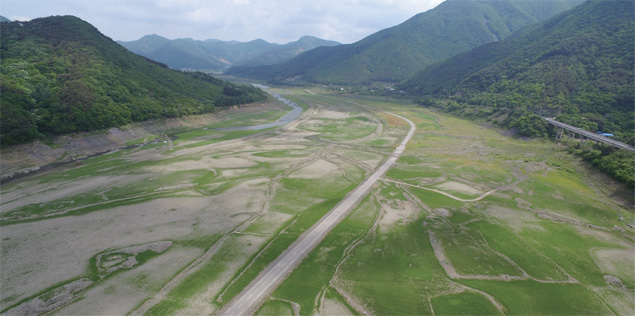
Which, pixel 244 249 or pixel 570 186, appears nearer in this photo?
pixel 244 249

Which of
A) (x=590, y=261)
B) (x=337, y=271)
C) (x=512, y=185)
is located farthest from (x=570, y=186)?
(x=337, y=271)

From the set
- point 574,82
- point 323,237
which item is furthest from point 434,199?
point 574,82

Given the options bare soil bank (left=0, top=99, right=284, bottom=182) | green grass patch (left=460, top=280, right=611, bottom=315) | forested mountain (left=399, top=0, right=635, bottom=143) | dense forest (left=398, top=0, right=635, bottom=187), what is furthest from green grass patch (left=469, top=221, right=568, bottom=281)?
bare soil bank (left=0, top=99, right=284, bottom=182)

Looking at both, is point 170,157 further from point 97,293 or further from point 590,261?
point 590,261

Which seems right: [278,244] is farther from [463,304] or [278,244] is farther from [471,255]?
[471,255]

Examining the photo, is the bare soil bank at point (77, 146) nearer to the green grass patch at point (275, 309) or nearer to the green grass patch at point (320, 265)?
the green grass patch at point (275, 309)

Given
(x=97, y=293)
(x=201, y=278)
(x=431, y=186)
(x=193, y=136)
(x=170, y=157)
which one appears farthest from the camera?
(x=193, y=136)
